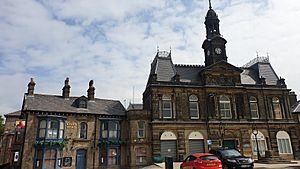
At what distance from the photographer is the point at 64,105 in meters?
28.6

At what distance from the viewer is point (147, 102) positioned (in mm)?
32000

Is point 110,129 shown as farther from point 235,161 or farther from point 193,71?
point 235,161

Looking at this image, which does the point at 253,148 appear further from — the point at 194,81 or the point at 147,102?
the point at 147,102

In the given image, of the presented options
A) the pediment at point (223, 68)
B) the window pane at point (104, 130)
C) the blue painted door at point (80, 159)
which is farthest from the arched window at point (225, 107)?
the blue painted door at point (80, 159)

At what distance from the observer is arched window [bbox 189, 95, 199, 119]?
100ft

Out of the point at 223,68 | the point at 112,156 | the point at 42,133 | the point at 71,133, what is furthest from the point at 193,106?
the point at 42,133

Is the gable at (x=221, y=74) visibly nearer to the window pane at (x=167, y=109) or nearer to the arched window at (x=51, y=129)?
the window pane at (x=167, y=109)

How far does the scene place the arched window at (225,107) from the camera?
1230 inches

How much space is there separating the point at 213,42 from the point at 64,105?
22065 mm

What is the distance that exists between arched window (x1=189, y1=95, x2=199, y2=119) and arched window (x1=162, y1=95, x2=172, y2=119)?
280 centimetres

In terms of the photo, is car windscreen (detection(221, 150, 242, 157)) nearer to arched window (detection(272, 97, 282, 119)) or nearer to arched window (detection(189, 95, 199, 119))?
arched window (detection(189, 95, 199, 119))

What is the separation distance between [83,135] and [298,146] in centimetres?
2733

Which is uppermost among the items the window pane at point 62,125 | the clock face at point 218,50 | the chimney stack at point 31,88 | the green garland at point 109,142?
the clock face at point 218,50

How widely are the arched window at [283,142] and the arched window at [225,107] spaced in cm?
716
